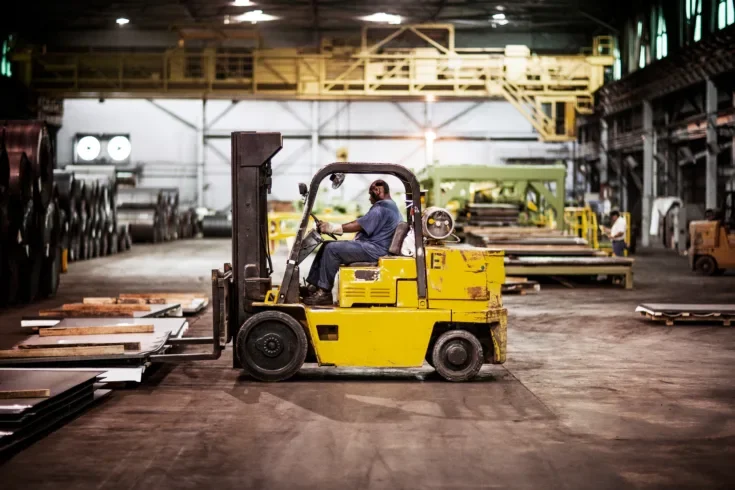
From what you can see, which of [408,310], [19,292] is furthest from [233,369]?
[19,292]

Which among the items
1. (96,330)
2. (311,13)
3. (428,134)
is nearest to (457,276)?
(96,330)

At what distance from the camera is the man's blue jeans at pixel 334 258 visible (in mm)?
7262

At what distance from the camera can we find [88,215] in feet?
80.7

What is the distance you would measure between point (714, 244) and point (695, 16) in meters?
8.74

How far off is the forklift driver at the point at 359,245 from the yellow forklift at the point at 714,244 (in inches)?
518

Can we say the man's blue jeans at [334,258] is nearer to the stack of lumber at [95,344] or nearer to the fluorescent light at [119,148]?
the stack of lumber at [95,344]

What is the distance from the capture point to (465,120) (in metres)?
38.9

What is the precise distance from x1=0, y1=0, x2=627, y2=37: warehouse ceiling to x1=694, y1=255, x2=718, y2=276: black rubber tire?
49.3 feet

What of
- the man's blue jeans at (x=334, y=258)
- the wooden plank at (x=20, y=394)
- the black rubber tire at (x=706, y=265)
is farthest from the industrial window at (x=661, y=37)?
the wooden plank at (x=20, y=394)

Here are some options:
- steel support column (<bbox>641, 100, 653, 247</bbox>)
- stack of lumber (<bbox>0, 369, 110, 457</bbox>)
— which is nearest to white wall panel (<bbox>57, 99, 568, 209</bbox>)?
steel support column (<bbox>641, 100, 653, 247</bbox>)

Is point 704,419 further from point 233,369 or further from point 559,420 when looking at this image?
point 233,369

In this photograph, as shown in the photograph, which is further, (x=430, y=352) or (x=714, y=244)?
(x=714, y=244)

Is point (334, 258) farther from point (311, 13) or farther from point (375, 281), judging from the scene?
point (311, 13)

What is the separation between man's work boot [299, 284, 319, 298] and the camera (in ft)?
24.6
